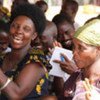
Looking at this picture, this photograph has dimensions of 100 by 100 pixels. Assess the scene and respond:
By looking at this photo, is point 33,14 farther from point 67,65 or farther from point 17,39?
point 67,65

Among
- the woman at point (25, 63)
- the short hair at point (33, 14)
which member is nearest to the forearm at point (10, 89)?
the woman at point (25, 63)

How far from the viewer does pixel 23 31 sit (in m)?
2.91

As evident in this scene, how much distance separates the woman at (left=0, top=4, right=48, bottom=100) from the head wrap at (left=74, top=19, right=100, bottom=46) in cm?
58

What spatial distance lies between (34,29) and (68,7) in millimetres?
3000

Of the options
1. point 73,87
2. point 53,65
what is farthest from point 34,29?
point 73,87

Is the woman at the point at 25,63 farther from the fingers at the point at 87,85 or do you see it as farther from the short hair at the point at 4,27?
the short hair at the point at 4,27

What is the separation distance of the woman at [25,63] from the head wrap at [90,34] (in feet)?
1.91

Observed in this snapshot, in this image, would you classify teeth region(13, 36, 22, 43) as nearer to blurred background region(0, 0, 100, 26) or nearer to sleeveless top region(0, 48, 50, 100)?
sleeveless top region(0, 48, 50, 100)

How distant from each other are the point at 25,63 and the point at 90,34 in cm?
72

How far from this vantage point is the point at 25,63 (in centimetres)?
288

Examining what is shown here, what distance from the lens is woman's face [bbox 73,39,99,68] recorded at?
2350mm

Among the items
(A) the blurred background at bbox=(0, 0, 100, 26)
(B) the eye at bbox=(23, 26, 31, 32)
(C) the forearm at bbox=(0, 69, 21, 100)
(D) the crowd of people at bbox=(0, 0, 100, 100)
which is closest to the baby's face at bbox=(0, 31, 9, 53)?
(D) the crowd of people at bbox=(0, 0, 100, 100)

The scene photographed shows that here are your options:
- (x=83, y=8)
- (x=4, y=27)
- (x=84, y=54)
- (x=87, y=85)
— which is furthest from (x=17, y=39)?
(x=83, y=8)

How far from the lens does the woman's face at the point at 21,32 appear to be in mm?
2920
